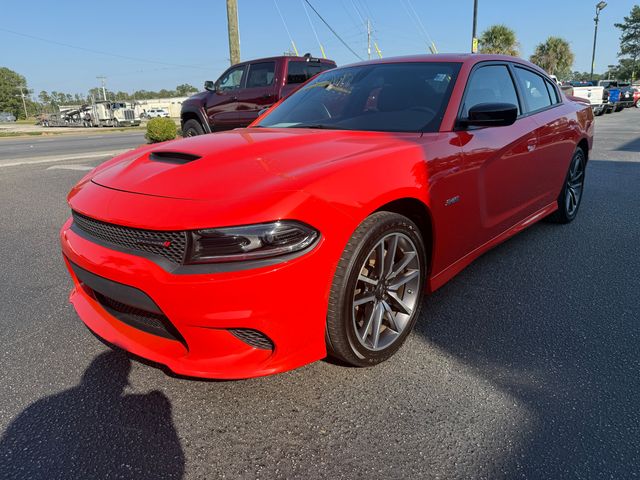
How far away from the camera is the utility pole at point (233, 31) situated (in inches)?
547

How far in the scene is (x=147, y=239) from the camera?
6.23 ft

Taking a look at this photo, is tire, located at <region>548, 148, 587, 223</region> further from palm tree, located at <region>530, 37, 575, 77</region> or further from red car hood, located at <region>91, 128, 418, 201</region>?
palm tree, located at <region>530, 37, 575, 77</region>

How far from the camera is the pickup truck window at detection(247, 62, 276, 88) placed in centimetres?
955

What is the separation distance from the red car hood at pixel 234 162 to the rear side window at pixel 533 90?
1.73 meters

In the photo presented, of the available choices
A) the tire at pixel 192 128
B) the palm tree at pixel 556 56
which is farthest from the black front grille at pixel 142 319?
the palm tree at pixel 556 56

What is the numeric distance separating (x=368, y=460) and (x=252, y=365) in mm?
587

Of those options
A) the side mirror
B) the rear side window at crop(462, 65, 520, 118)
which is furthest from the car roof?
the side mirror

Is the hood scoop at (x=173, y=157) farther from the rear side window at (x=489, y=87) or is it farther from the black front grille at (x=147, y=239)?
the rear side window at (x=489, y=87)

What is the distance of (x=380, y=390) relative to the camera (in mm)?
2217

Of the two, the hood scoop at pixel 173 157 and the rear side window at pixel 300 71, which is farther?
the rear side window at pixel 300 71

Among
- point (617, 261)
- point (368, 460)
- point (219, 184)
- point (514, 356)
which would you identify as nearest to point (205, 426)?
point (368, 460)

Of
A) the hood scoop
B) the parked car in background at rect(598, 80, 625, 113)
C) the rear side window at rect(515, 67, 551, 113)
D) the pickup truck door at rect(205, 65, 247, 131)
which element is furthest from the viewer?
the parked car in background at rect(598, 80, 625, 113)

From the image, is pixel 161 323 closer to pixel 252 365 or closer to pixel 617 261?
pixel 252 365

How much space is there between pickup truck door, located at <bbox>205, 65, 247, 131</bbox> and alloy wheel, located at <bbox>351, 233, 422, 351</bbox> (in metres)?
8.37
